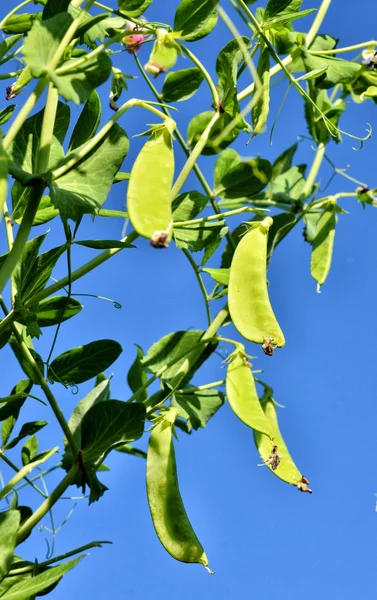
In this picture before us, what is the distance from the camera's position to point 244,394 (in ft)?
3.72

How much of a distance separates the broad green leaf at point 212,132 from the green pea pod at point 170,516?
1.51 feet

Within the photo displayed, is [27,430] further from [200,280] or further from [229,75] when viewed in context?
[229,75]

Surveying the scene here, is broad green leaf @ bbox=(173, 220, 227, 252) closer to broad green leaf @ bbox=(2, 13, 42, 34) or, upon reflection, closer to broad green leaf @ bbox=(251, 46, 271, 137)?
broad green leaf @ bbox=(251, 46, 271, 137)

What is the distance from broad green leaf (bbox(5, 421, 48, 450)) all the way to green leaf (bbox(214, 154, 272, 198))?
0.48 m

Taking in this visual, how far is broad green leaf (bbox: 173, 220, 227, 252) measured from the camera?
3.75 feet

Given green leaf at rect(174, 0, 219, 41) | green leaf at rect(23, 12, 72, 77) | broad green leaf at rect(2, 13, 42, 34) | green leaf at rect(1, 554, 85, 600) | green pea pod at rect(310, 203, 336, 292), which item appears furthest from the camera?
green pea pod at rect(310, 203, 336, 292)

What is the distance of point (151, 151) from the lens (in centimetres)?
91

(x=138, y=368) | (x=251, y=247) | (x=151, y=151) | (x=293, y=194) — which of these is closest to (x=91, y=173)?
(x=151, y=151)

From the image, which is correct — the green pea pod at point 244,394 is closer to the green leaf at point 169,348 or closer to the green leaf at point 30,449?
the green leaf at point 169,348

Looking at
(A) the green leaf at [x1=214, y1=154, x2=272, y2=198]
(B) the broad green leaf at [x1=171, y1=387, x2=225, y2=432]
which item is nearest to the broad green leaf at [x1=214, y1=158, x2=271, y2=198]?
(A) the green leaf at [x1=214, y1=154, x2=272, y2=198]

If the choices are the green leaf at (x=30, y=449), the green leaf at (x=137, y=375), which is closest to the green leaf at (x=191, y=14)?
the green leaf at (x=137, y=375)

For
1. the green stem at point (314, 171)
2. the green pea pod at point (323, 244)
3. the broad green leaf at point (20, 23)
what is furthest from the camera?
the green stem at point (314, 171)

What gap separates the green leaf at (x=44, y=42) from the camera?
0.75 meters

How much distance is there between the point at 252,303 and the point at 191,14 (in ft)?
1.24
